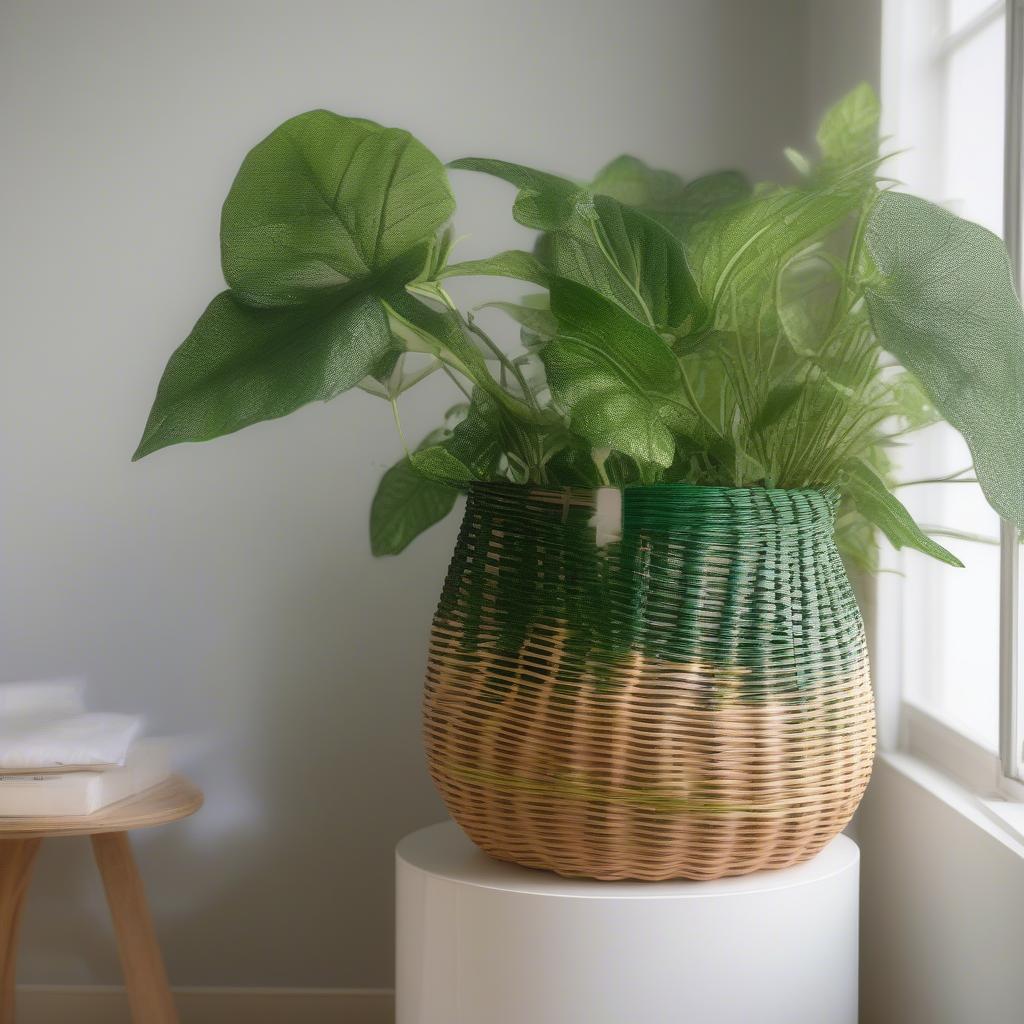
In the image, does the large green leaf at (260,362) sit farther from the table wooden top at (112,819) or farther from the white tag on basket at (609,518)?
the table wooden top at (112,819)

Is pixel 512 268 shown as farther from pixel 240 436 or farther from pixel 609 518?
pixel 240 436

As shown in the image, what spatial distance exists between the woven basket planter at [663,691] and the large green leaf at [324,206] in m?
0.24

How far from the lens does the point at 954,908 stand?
41.3 inches

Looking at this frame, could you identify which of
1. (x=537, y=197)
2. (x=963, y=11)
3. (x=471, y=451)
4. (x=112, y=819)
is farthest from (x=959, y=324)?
(x=112, y=819)

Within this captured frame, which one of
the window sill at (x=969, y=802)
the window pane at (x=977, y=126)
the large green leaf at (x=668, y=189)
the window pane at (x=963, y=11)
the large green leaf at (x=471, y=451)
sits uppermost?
the window pane at (x=963, y=11)

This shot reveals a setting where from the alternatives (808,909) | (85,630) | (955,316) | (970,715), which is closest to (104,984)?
(85,630)

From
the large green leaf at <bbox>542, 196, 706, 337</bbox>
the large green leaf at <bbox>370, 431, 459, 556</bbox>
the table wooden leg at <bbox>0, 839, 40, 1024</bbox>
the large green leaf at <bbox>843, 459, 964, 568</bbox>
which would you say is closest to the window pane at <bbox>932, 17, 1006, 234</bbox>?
the large green leaf at <bbox>843, 459, 964, 568</bbox>

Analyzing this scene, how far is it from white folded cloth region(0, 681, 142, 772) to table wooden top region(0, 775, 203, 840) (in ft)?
0.19

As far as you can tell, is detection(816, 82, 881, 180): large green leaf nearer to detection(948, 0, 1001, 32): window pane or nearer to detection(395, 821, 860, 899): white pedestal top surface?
detection(948, 0, 1001, 32): window pane

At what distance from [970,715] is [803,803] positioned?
369mm

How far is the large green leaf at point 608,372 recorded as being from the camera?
2.58 feet

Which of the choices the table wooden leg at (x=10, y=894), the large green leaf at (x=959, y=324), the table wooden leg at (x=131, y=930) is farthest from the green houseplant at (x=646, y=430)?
the table wooden leg at (x=10, y=894)

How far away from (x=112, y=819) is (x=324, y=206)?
81 centimetres

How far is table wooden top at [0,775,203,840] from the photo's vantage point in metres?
1.29
